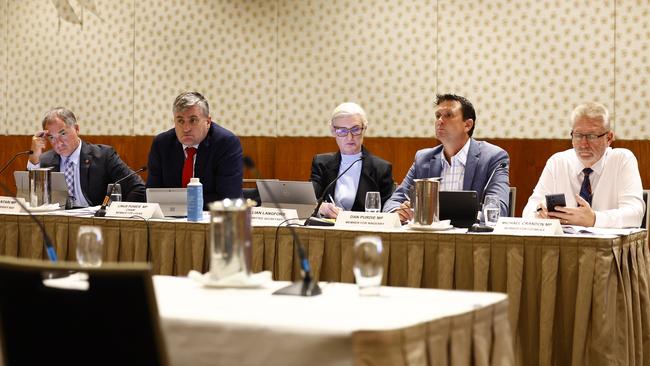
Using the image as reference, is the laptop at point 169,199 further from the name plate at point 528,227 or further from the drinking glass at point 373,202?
the name plate at point 528,227

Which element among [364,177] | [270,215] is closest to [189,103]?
[364,177]

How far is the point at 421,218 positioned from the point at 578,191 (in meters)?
1.16

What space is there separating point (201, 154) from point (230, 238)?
2.80m

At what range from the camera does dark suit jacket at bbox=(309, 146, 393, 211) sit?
532 cm

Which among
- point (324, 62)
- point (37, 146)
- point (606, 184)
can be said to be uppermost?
point (324, 62)

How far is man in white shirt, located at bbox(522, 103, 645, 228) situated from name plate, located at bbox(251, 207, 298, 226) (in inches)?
45.0

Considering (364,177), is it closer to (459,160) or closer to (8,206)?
(459,160)

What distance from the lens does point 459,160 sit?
486cm

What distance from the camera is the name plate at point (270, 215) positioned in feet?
13.6

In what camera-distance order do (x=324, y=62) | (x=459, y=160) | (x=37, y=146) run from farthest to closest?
(x=324, y=62) → (x=37, y=146) → (x=459, y=160)

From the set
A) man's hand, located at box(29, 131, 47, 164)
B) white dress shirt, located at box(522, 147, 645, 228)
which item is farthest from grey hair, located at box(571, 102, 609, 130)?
man's hand, located at box(29, 131, 47, 164)

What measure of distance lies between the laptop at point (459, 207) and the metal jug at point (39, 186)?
6.96 feet

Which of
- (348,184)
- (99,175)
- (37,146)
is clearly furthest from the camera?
(37,146)

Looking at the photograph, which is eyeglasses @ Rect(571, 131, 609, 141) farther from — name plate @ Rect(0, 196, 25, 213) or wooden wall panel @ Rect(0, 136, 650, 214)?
name plate @ Rect(0, 196, 25, 213)
